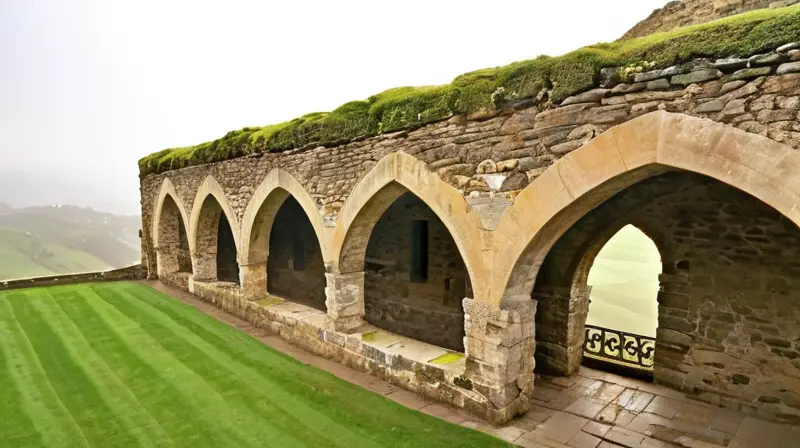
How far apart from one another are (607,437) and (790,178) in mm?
3076

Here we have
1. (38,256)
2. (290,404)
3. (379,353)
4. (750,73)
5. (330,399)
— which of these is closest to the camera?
(750,73)

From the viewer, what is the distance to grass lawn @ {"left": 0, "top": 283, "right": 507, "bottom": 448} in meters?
4.48

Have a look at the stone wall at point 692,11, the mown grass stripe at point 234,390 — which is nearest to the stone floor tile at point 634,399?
the mown grass stripe at point 234,390

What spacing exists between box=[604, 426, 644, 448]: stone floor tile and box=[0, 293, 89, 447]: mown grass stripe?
5.34 metres

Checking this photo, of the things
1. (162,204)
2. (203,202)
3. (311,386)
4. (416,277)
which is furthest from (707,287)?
(162,204)

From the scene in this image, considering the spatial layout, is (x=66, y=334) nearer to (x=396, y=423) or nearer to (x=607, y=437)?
(x=396, y=423)

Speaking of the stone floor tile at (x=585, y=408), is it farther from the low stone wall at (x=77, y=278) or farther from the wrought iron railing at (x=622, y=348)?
the low stone wall at (x=77, y=278)

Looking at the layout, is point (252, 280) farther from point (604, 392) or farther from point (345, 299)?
point (604, 392)

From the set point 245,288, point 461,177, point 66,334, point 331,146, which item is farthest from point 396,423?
point 66,334

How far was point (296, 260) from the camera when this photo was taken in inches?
464

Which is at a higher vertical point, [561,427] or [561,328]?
[561,328]

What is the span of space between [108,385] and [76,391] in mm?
332

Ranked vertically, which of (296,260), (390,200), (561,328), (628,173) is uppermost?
(628,173)

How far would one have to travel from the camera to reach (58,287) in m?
11.4
